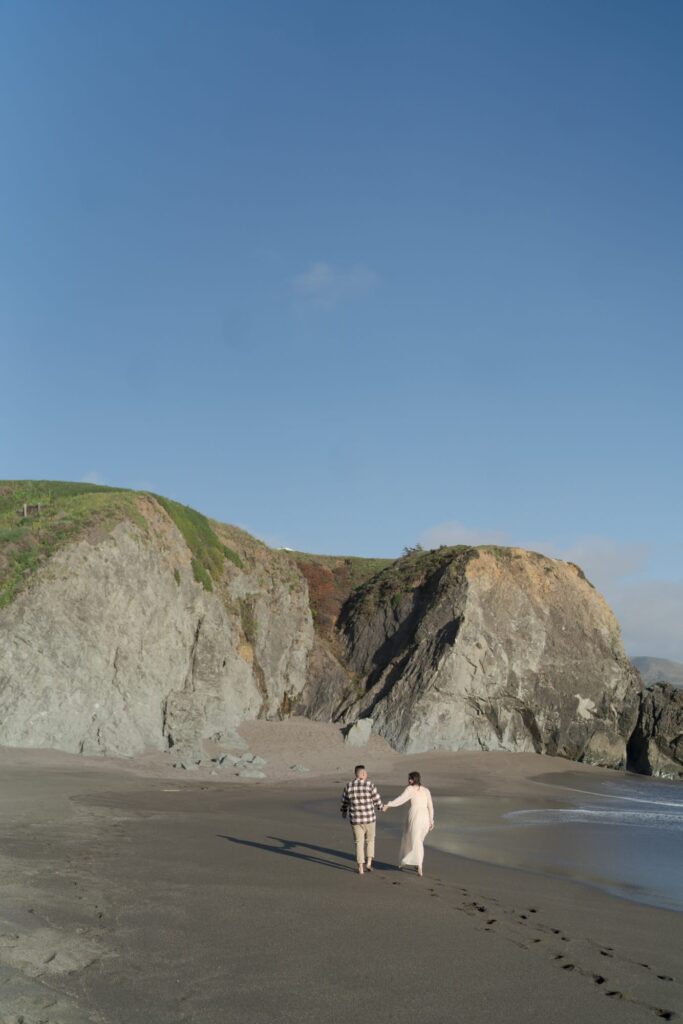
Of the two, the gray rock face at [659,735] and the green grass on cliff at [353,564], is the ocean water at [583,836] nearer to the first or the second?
the gray rock face at [659,735]

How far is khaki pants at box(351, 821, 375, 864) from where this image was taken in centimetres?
1227

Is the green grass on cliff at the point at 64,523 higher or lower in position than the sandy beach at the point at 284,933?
higher

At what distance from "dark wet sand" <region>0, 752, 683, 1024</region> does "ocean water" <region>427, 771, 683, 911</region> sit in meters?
1.22

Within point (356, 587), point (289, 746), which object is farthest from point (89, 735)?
point (356, 587)

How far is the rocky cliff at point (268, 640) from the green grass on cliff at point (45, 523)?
0.09 metres

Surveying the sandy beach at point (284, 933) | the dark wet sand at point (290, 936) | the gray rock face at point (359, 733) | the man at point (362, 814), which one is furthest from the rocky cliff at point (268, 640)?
the man at point (362, 814)

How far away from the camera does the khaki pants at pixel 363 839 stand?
1227 centimetres

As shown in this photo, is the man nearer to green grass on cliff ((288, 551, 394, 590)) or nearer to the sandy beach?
the sandy beach

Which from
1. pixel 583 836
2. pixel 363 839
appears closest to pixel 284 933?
pixel 363 839

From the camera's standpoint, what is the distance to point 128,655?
28312 mm

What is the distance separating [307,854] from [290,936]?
18.0ft

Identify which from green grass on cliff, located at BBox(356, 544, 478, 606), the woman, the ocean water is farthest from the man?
green grass on cliff, located at BBox(356, 544, 478, 606)

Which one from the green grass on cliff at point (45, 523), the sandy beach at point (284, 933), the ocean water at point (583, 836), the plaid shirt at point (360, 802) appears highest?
the green grass on cliff at point (45, 523)

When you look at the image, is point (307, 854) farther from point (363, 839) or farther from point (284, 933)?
point (284, 933)
